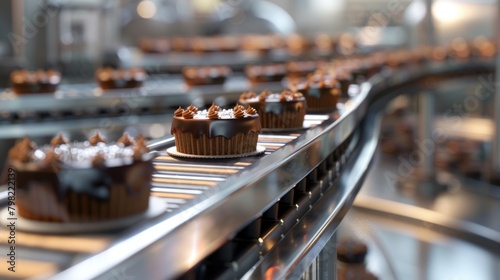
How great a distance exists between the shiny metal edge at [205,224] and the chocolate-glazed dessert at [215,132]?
0.09 meters

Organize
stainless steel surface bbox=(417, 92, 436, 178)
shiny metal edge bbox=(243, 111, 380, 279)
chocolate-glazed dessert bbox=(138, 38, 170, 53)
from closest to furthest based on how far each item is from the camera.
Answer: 1. shiny metal edge bbox=(243, 111, 380, 279)
2. stainless steel surface bbox=(417, 92, 436, 178)
3. chocolate-glazed dessert bbox=(138, 38, 170, 53)

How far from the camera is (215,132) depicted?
1.76 m

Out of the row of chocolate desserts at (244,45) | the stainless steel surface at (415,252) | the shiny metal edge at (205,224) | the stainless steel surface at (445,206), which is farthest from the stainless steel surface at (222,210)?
the row of chocolate desserts at (244,45)

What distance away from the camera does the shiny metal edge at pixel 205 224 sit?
3.13 ft

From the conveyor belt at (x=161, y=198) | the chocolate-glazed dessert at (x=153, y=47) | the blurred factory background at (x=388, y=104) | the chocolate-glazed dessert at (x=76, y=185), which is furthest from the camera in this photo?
the chocolate-glazed dessert at (x=153, y=47)

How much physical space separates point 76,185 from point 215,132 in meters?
0.67

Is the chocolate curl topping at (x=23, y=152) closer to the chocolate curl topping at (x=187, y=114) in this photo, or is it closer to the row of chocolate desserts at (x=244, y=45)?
the chocolate curl topping at (x=187, y=114)

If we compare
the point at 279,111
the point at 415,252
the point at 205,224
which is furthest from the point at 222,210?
the point at 415,252

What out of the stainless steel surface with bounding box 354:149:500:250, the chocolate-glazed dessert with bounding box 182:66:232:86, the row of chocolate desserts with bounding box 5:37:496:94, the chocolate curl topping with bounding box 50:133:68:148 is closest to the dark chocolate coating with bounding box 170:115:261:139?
the chocolate curl topping with bounding box 50:133:68:148

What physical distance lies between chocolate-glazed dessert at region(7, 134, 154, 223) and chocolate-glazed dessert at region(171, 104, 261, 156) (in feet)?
1.79

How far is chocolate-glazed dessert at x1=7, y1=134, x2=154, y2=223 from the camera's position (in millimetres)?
1121

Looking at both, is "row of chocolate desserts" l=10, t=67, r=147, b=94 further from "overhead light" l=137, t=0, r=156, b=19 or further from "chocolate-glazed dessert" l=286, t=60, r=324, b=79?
"overhead light" l=137, t=0, r=156, b=19

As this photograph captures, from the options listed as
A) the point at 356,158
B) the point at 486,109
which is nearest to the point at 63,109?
the point at 356,158

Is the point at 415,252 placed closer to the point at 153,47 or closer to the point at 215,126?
the point at 215,126
